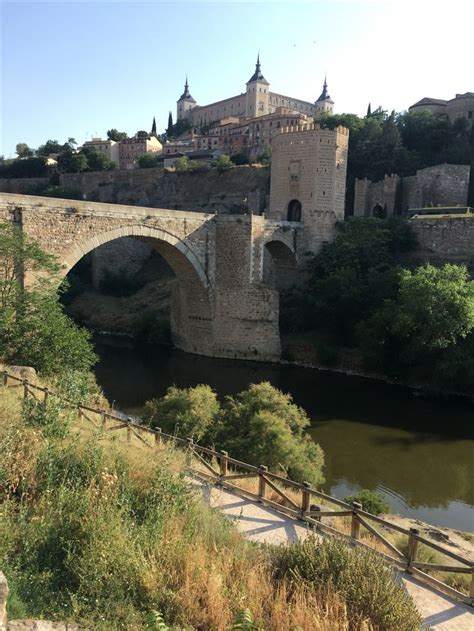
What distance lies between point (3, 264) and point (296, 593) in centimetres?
1265

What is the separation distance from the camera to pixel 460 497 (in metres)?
12.0

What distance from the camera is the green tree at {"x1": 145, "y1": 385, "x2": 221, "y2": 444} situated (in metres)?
11.5

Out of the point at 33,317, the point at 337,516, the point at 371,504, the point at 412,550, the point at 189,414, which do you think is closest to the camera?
the point at 412,550

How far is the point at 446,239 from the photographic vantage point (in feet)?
86.2

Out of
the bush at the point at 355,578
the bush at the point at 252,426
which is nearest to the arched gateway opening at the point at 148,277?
the bush at the point at 252,426

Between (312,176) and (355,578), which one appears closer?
(355,578)

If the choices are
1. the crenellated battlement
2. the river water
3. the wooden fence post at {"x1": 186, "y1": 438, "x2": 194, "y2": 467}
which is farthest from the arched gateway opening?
the wooden fence post at {"x1": 186, "y1": 438, "x2": 194, "y2": 467}

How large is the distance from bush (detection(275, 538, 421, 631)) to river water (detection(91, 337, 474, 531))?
718 centimetres

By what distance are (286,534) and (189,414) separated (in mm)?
6052

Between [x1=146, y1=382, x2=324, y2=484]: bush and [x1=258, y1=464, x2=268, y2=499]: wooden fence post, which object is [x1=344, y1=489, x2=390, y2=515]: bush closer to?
[x1=146, y1=382, x2=324, y2=484]: bush

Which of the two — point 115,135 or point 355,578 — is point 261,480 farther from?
point 115,135

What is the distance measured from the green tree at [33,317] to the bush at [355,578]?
30.7ft

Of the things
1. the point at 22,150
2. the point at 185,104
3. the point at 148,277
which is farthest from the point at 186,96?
the point at 148,277

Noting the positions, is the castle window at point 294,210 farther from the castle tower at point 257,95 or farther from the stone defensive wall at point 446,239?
the castle tower at point 257,95
